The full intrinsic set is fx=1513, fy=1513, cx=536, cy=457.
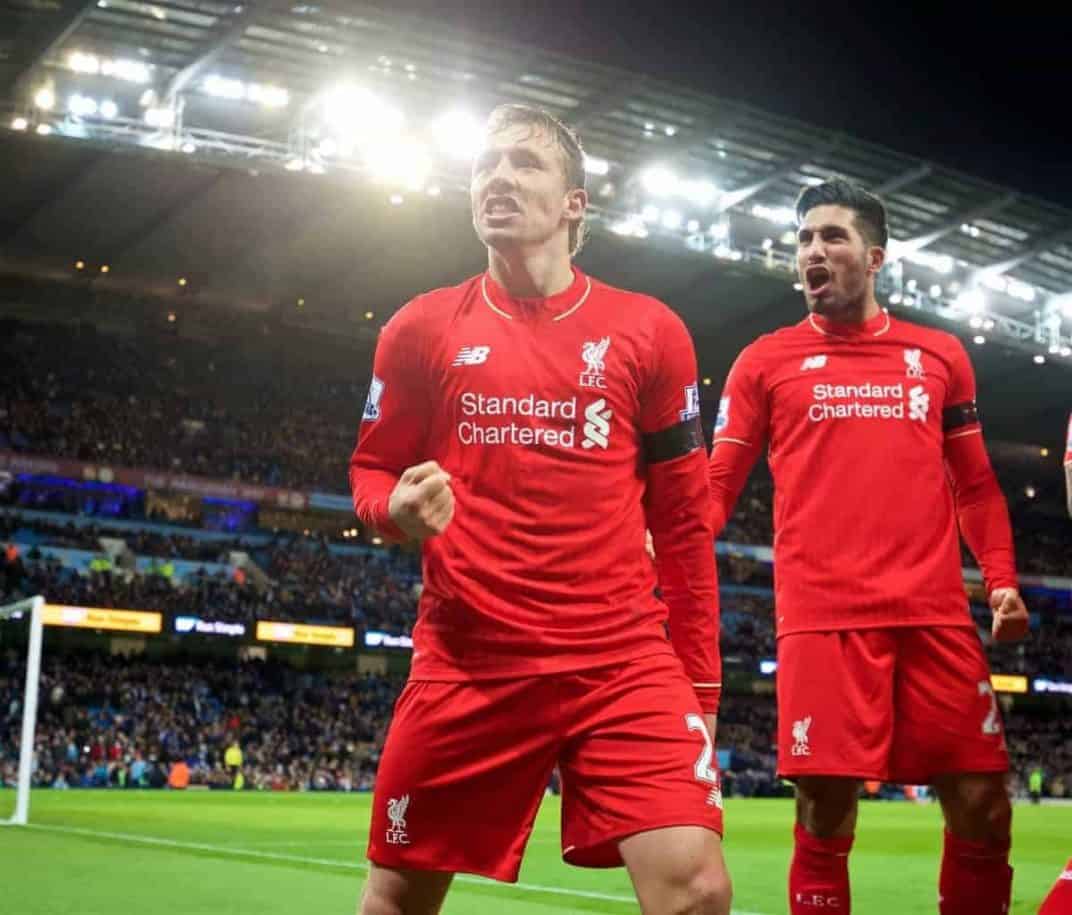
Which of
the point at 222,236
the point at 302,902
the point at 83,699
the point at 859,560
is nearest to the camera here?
the point at 859,560

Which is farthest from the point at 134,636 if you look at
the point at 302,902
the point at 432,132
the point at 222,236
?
the point at 302,902

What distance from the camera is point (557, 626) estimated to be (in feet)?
10.8

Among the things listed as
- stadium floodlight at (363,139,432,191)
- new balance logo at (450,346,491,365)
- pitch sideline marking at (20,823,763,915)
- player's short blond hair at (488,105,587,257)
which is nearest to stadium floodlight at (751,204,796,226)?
stadium floodlight at (363,139,432,191)

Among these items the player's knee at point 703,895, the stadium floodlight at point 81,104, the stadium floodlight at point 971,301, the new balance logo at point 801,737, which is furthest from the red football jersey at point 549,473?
the stadium floodlight at point 971,301

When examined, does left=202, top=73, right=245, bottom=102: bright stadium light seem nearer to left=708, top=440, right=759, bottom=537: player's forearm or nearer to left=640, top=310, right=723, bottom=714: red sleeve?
left=708, top=440, right=759, bottom=537: player's forearm

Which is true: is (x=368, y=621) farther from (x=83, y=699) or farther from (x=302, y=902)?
(x=302, y=902)

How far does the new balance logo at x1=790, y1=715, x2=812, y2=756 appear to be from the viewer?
4.53 metres

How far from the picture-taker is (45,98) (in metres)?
33.3

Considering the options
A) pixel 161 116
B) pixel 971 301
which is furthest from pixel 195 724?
pixel 971 301

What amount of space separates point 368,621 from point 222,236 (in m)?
10.8

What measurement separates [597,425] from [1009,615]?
199 centimetres

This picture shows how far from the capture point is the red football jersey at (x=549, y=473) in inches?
131

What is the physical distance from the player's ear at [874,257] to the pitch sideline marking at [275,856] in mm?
4279

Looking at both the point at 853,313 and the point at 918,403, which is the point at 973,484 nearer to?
the point at 918,403
